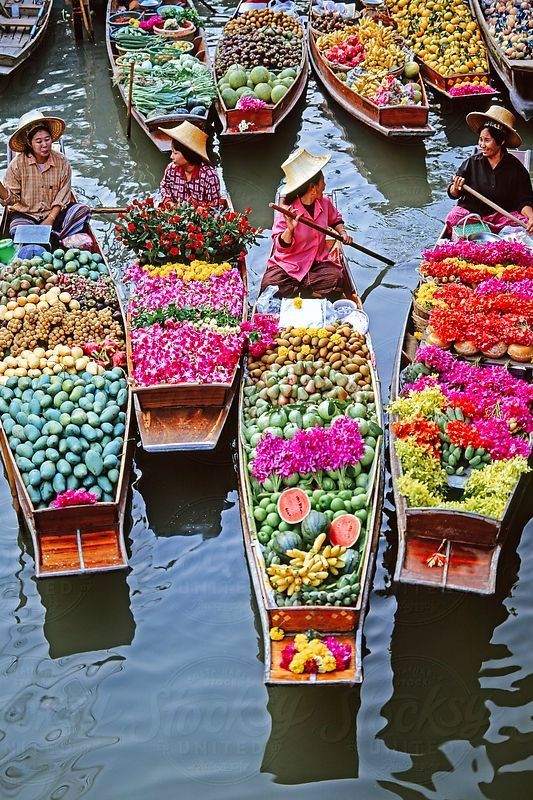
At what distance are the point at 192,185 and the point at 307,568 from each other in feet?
13.6

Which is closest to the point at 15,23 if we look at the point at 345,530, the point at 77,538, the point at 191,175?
the point at 191,175

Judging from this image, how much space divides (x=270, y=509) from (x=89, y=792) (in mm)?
1758

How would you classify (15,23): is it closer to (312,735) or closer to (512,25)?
(512,25)

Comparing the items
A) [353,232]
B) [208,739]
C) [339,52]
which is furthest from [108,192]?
[208,739]

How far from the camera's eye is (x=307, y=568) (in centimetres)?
456

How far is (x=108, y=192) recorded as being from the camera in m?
9.83

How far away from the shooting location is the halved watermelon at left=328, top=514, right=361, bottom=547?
4773mm

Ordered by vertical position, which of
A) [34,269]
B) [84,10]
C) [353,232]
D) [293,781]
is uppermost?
[84,10]

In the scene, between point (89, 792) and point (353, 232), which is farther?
point (353, 232)

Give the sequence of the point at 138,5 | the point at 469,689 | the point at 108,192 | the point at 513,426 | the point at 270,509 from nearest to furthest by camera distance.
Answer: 1. the point at 469,689
2. the point at 270,509
3. the point at 513,426
4. the point at 108,192
5. the point at 138,5

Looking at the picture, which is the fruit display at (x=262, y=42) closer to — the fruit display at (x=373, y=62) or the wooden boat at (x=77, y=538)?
the fruit display at (x=373, y=62)

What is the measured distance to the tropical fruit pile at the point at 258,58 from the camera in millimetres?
10039

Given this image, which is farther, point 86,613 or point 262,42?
point 262,42

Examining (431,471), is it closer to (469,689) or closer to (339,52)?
(469,689)
